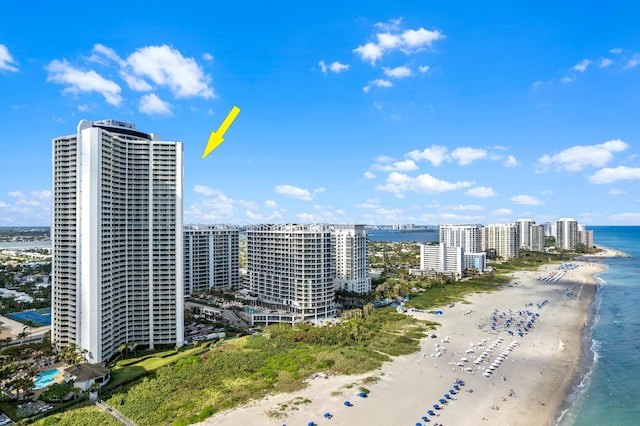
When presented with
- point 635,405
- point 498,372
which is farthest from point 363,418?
point 635,405

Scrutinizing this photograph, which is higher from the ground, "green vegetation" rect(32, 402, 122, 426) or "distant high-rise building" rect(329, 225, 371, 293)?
"distant high-rise building" rect(329, 225, 371, 293)

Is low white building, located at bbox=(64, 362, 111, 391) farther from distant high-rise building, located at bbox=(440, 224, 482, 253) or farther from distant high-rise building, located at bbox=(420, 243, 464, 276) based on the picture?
distant high-rise building, located at bbox=(440, 224, 482, 253)

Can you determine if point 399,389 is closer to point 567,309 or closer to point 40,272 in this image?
point 567,309

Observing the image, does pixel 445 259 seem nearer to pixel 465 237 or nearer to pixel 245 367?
pixel 465 237

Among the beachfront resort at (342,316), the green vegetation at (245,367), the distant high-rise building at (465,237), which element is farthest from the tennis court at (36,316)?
the distant high-rise building at (465,237)

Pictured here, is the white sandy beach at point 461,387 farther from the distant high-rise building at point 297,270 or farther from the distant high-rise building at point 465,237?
the distant high-rise building at point 465,237

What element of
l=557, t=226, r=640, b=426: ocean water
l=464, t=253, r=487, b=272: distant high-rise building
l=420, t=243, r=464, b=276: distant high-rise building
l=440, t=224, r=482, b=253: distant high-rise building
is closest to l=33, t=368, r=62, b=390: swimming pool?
l=557, t=226, r=640, b=426: ocean water
